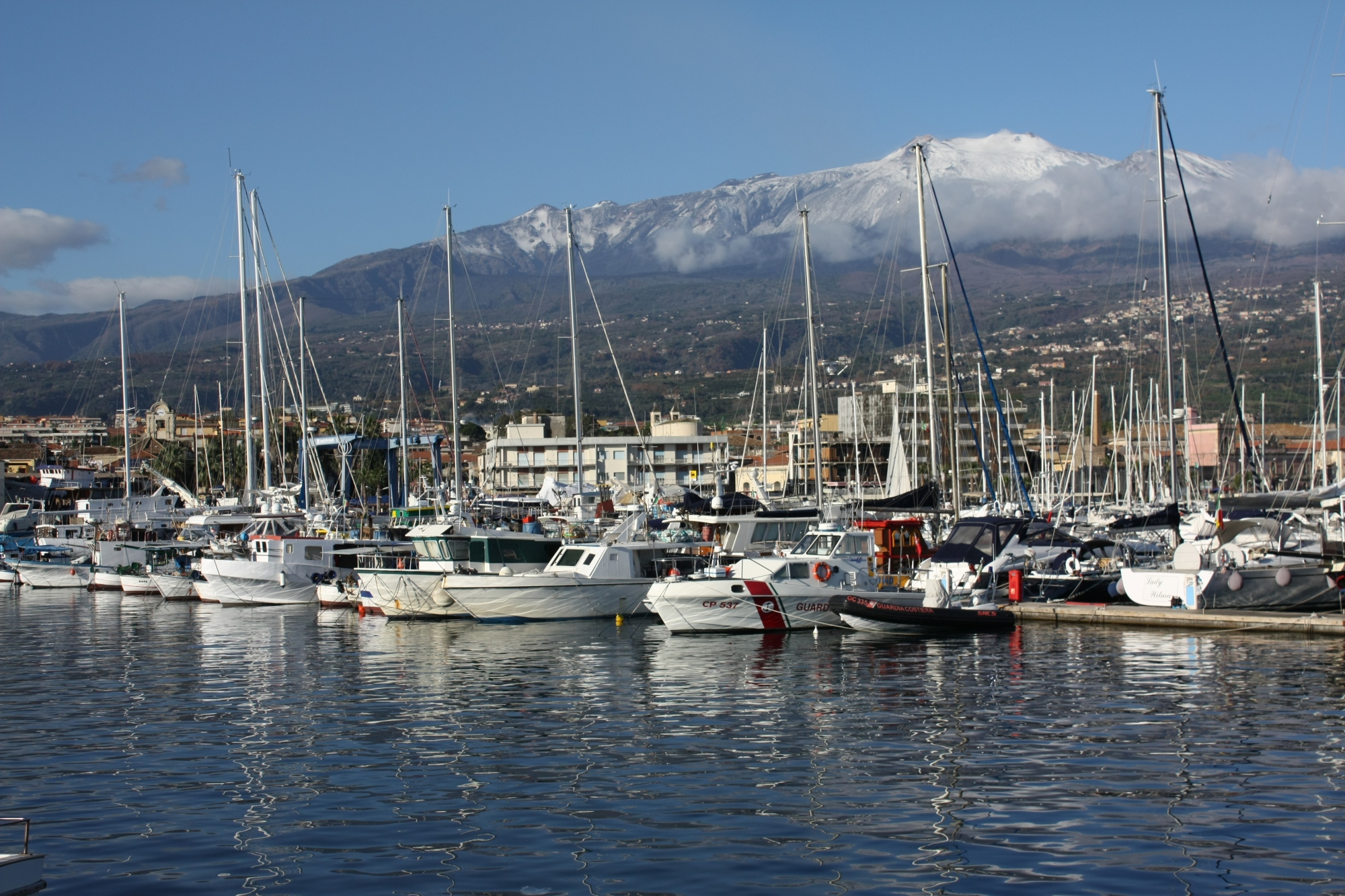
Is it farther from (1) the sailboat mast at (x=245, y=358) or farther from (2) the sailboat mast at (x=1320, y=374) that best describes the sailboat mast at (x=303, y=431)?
(2) the sailboat mast at (x=1320, y=374)

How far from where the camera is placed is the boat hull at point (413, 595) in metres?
37.7

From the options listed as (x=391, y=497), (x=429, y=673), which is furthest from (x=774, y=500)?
(x=429, y=673)

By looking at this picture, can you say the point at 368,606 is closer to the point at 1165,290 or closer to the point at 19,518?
the point at 1165,290

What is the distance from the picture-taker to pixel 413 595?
3809 cm

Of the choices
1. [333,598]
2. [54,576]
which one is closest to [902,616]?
[333,598]

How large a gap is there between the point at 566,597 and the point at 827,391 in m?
158

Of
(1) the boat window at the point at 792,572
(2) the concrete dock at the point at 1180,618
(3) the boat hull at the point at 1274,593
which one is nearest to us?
(2) the concrete dock at the point at 1180,618

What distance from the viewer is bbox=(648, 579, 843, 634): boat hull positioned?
3153 centimetres

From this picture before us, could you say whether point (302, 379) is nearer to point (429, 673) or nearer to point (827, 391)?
point (429, 673)

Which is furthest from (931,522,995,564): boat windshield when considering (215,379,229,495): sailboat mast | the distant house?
the distant house

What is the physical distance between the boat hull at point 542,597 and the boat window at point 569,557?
1.65m

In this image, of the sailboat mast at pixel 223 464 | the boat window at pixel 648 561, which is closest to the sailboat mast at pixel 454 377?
the boat window at pixel 648 561

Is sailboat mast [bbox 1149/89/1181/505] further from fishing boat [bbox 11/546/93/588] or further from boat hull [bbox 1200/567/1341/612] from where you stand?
fishing boat [bbox 11/546/93/588]

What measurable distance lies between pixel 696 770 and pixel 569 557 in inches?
850
